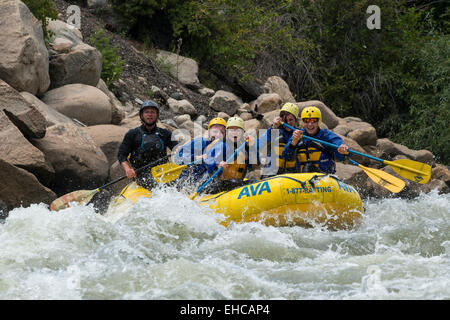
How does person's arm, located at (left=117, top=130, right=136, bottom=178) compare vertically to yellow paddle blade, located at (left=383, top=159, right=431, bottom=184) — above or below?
above

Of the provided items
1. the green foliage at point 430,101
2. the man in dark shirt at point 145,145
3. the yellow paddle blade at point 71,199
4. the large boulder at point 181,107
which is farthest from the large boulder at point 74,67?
the green foliage at point 430,101

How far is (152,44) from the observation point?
1491 centimetres

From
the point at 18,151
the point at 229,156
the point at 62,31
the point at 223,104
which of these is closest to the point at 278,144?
the point at 229,156

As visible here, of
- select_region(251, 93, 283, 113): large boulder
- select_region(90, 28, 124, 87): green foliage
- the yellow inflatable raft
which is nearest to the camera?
the yellow inflatable raft

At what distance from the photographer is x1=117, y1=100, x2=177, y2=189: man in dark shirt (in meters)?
7.50

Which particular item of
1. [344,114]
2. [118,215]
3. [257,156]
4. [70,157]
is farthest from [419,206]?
[344,114]

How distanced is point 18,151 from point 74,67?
3.35m

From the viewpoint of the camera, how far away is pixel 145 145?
7.53m

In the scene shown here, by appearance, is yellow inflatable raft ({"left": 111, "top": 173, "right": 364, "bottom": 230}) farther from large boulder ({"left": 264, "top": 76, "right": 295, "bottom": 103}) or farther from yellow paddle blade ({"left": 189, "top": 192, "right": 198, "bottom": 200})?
large boulder ({"left": 264, "top": 76, "right": 295, "bottom": 103})

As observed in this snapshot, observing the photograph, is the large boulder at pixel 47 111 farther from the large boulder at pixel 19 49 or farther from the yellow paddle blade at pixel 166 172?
the yellow paddle blade at pixel 166 172

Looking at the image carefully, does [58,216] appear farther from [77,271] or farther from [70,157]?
[70,157]

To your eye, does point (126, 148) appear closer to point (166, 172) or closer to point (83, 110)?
point (166, 172)

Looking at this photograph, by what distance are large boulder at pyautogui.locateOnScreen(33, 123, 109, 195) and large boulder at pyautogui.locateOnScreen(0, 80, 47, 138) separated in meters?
0.23

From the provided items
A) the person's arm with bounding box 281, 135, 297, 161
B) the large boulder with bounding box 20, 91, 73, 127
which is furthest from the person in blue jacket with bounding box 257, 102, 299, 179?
the large boulder with bounding box 20, 91, 73, 127
